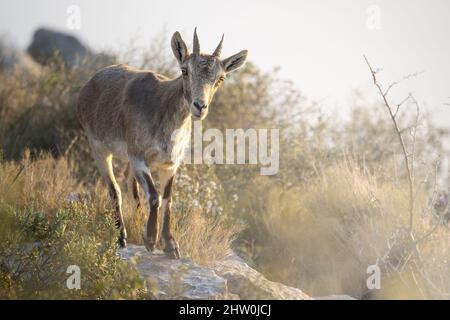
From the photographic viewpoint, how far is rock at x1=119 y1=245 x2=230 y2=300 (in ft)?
23.9

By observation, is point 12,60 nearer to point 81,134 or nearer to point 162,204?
point 81,134

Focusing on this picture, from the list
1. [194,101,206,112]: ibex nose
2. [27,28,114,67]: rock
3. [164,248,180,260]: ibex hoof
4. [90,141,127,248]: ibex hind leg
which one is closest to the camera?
[194,101,206,112]: ibex nose

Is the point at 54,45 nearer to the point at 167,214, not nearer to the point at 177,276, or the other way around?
the point at 167,214

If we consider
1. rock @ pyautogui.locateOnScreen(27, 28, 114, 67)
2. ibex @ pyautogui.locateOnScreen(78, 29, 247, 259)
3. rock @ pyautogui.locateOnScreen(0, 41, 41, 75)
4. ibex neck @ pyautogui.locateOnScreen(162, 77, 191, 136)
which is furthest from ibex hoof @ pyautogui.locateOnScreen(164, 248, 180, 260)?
rock @ pyautogui.locateOnScreen(27, 28, 114, 67)

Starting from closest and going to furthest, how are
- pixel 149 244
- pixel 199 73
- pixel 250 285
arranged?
pixel 250 285 → pixel 199 73 → pixel 149 244

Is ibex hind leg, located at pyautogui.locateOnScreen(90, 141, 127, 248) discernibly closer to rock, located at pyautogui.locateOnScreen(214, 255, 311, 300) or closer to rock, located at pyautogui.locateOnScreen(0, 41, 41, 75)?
rock, located at pyautogui.locateOnScreen(214, 255, 311, 300)

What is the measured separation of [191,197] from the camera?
1088 cm

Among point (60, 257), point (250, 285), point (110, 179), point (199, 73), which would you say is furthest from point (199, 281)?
point (110, 179)

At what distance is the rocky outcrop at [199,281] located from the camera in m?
7.34

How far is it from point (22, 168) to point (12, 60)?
477 inches

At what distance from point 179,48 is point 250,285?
2.89 metres

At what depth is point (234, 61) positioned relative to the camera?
8727 millimetres
